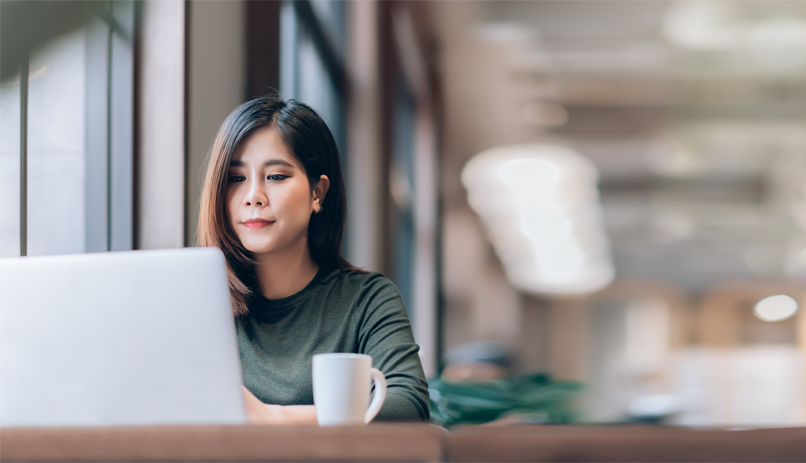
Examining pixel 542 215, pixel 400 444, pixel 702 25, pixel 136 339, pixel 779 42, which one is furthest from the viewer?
pixel 542 215

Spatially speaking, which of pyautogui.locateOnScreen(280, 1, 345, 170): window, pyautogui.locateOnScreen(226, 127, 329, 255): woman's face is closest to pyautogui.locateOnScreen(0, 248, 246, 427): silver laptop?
pyautogui.locateOnScreen(226, 127, 329, 255): woman's face

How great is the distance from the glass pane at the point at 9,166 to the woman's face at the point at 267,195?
1.83 feet

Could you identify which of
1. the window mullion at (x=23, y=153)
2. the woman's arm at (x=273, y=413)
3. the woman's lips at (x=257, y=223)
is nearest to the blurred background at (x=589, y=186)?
the window mullion at (x=23, y=153)

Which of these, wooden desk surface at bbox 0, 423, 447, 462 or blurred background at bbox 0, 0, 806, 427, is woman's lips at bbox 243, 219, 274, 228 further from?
blurred background at bbox 0, 0, 806, 427

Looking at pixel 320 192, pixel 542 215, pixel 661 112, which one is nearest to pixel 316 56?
pixel 320 192

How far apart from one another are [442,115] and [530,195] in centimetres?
120

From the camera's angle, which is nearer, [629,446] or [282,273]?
[629,446]

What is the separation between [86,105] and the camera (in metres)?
1.42

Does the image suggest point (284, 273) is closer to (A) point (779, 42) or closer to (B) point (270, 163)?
(B) point (270, 163)

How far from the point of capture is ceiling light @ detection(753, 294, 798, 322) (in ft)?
20.5

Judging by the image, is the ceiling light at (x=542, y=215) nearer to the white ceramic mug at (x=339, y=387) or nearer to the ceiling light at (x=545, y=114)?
the ceiling light at (x=545, y=114)

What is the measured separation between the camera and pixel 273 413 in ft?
2.40

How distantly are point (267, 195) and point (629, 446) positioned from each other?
0.67 metres

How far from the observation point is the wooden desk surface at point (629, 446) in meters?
0.42
